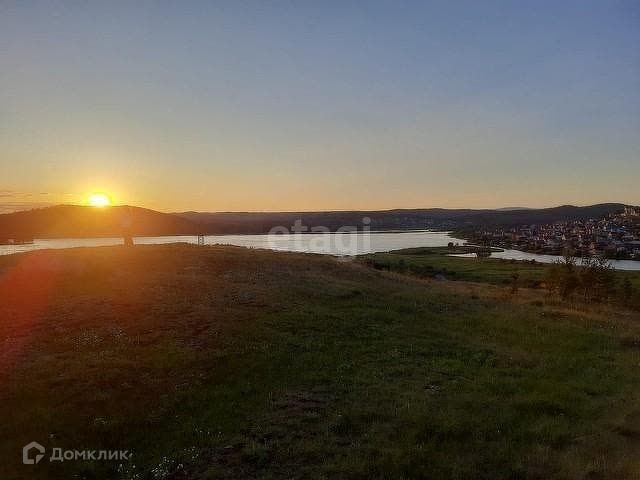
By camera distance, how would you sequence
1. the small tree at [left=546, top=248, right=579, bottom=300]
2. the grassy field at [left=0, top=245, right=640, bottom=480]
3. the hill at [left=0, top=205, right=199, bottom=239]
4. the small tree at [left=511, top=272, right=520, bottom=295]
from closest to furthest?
the grassy field at [left=0, top=245, right=640, bottom=480], the small tree at [left=511, top=272, right=520, bottom=295], the small tree at [left=546, top=248, right=579, bottom=300], the hill at [left=0, top=205, right=199, bottom=239]

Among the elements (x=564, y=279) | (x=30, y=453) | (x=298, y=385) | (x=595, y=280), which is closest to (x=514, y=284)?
(x=595, y=280)

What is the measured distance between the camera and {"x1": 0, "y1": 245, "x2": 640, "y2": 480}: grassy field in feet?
Answer: 32.6

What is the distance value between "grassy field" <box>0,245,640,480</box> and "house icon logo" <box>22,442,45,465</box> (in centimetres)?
18

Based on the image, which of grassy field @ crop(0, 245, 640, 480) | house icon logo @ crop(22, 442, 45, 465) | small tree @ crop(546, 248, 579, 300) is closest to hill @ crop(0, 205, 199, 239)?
grassy field @ crop(0, 245, 640, 480)

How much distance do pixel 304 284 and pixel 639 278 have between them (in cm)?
8345

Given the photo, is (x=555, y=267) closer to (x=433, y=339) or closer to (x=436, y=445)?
(x=433, y=339)

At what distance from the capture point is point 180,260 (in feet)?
110

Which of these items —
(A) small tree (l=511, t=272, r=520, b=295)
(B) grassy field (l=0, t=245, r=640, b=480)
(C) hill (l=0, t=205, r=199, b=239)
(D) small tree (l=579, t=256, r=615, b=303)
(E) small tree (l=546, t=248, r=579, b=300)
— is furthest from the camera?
(C) hill (l=0, t=205, r=199, b=239)

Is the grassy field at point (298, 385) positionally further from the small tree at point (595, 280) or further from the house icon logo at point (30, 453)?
the small tree at point (595, 280)

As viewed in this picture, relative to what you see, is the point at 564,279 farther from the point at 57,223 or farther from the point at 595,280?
the point at 57,223

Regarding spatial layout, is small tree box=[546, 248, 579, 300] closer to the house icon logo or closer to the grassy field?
the grassy field

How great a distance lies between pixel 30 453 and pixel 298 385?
6.81 metres

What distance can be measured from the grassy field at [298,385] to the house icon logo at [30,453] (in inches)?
7.2

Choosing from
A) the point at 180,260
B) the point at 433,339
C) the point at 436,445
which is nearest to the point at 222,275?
the point at 180,260
